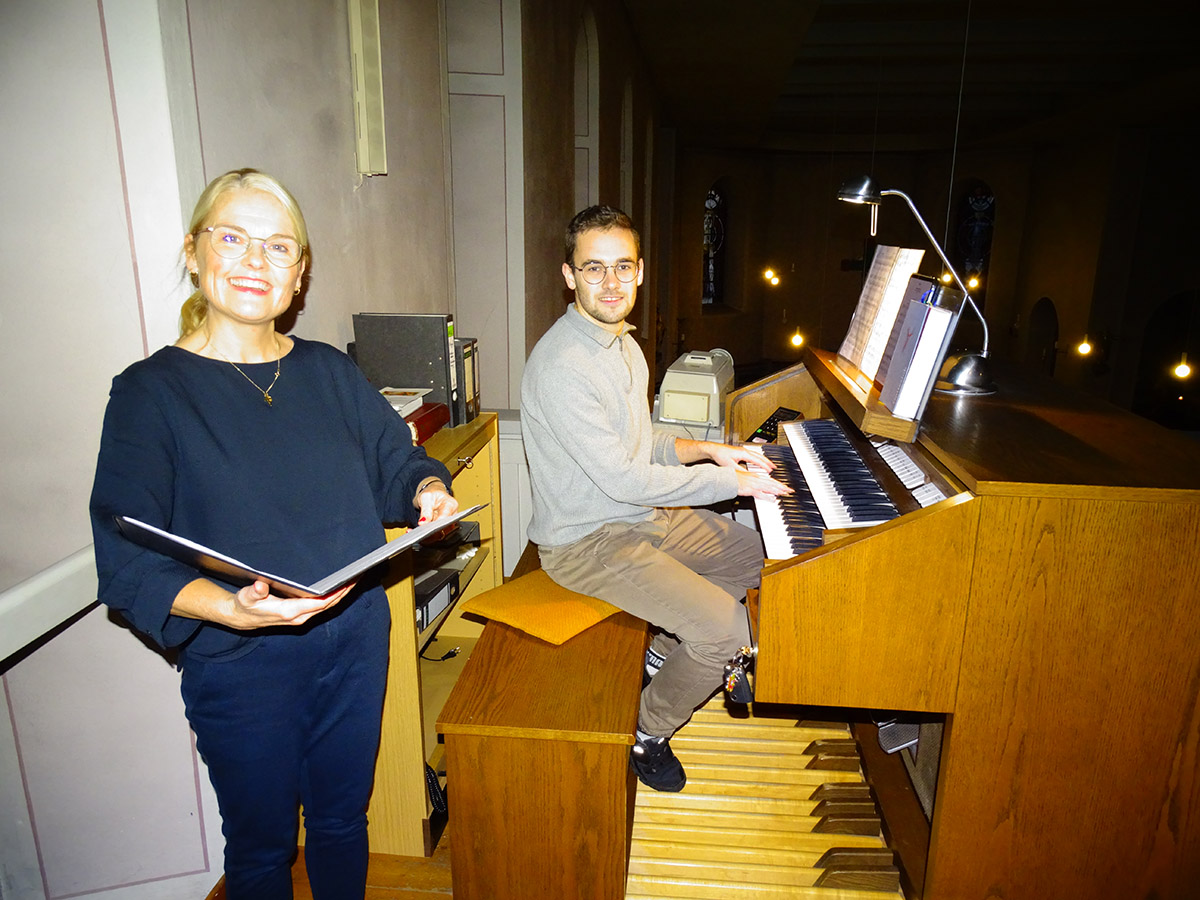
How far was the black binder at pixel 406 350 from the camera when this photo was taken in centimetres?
248

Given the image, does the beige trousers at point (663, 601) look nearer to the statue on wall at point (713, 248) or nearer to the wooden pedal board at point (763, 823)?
the wooden pedal board at point (763, 823)

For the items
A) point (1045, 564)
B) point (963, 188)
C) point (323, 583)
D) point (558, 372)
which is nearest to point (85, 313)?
point (323, 583)

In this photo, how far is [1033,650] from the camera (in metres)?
1.68

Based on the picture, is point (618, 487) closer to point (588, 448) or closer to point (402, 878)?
point (588, 448)

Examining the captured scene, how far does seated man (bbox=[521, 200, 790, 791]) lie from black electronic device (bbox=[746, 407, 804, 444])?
80 cm

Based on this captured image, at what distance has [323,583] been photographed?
1173 millimetres

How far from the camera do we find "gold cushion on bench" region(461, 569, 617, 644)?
7.18 feet

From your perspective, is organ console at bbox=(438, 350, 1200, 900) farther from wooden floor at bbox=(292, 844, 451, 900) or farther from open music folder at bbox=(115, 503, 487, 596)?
open music folder at bbox=(115, 503, 487, 596)

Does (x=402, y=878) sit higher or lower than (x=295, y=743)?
lower

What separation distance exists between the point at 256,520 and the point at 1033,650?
156 centimetres

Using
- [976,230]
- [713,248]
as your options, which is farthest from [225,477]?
[976,230]

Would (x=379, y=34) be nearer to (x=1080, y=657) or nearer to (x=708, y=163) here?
(x=1080, y=657)

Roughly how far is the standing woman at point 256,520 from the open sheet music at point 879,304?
1.53 metres

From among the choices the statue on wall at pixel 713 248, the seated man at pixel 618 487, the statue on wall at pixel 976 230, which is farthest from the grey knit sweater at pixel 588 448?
the statue on wall at pixel 976 230
